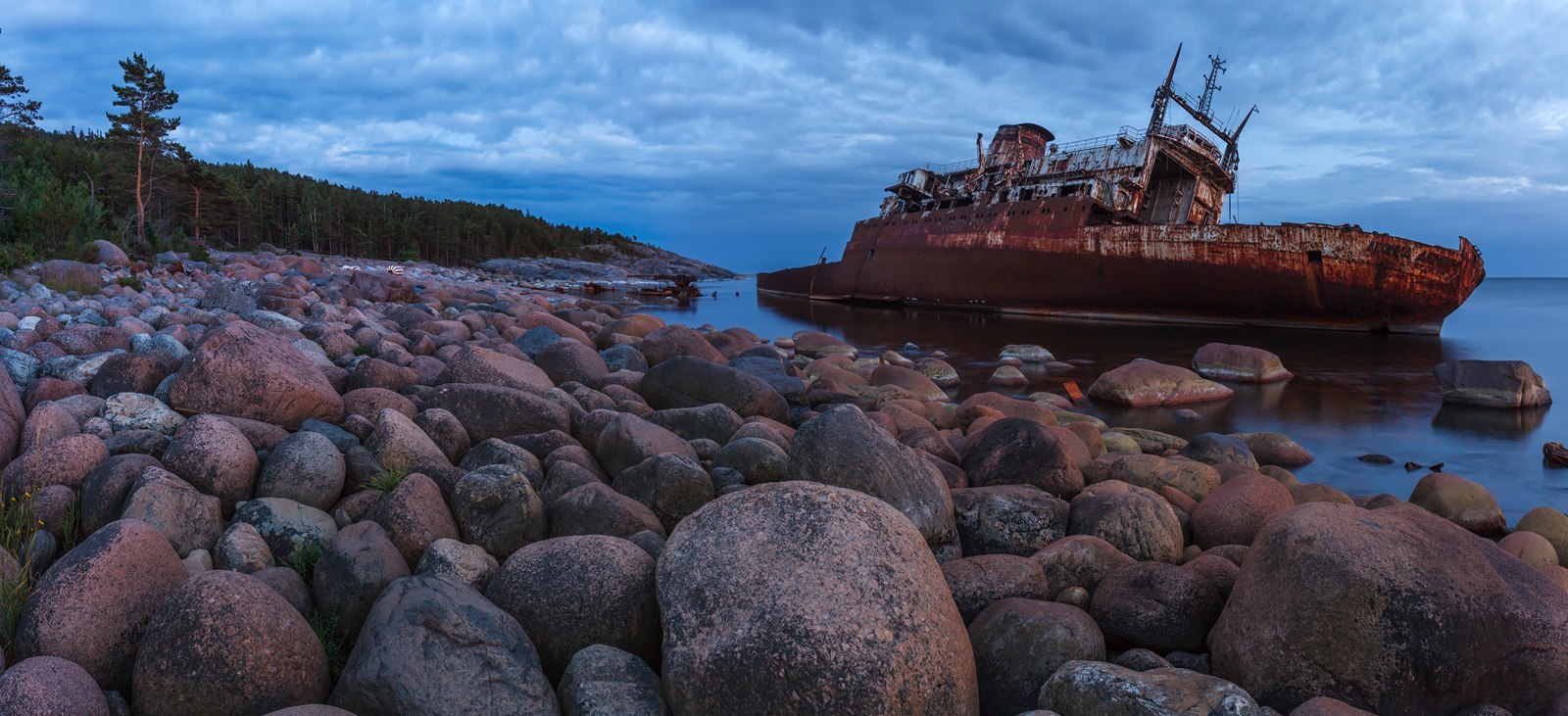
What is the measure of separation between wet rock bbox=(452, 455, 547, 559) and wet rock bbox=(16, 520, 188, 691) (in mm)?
1288

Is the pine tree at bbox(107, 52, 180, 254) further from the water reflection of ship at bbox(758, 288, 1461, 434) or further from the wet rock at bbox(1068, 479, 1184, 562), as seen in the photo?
the wet rock at bbox(1068, 479, 1184, 562)

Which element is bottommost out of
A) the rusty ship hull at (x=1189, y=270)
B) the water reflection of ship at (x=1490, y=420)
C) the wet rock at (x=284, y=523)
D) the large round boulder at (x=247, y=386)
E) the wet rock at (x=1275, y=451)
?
the wet rock at (x=1275, y=451)

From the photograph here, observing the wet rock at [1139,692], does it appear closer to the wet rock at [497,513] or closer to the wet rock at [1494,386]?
the wet rock at [497,513]

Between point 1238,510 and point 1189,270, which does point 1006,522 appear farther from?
point 1189,270

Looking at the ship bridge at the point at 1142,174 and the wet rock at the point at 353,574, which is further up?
the ship bridge at the point at 1142,174

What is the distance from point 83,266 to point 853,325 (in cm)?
2263

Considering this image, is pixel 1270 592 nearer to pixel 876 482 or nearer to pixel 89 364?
pixel 876 482

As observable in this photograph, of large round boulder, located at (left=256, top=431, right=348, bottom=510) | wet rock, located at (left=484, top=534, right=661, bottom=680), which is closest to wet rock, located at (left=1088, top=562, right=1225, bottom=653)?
wet rock, located at (left=484, top=534, right=661, bottom=680)

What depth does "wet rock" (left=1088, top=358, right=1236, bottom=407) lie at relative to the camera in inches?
563

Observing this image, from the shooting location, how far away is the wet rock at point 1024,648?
352 centimetres

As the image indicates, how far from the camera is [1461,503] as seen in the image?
7551 millimetres

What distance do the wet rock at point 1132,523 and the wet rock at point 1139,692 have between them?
1972 millimetres

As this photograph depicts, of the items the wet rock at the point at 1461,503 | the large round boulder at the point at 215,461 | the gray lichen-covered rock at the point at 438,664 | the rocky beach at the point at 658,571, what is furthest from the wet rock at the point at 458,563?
the wet rock at the point at 1461,503

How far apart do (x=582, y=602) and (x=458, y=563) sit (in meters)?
0.75
